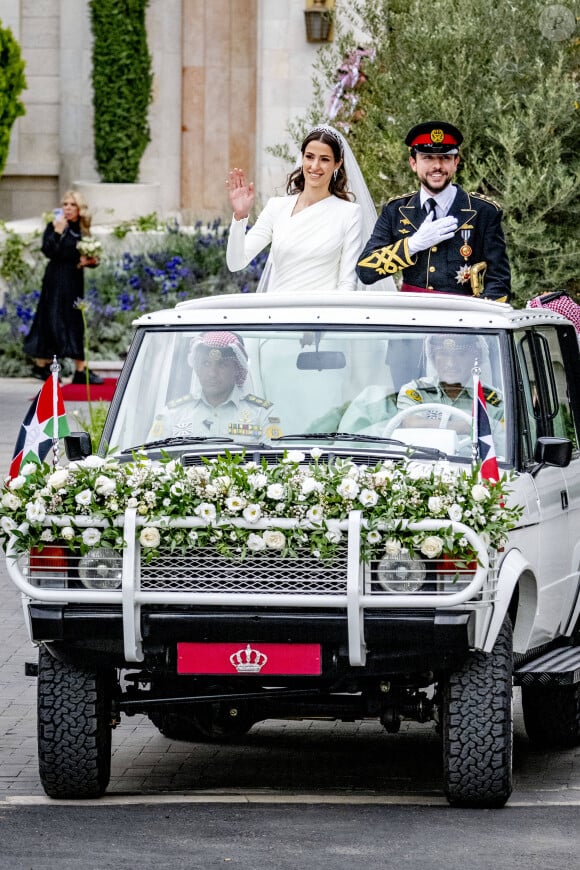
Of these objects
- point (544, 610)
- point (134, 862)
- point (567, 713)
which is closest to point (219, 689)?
point (134, 862)

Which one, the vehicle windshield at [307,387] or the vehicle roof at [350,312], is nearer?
the vehicle windshield at [307,387]

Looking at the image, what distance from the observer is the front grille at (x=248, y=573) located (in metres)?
5.97

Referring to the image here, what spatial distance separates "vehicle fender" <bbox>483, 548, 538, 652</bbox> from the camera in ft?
19.9

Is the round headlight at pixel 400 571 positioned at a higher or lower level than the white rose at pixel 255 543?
lower

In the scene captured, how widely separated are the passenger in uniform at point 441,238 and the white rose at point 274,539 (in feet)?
9.37

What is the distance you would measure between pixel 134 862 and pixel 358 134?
10051 mm

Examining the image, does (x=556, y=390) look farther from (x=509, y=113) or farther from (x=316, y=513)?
(x=509, y=113)

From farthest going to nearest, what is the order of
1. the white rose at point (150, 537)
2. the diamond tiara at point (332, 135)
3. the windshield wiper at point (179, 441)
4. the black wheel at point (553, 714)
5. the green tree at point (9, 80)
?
1. the green tree at point (9, 80)
2. the diamond tiara at point (332, 135)
3. the black wheel at point (553, 714)
4. the windshield wiper at point (179, 441)
5. the white rose at point (150, 537)

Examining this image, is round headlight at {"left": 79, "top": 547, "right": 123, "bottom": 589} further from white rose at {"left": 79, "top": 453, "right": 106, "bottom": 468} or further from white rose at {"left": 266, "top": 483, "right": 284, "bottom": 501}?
white rose at {"left": 266, "top": 483, "right": 284, "bottom": 501}

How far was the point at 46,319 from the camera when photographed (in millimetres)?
18516

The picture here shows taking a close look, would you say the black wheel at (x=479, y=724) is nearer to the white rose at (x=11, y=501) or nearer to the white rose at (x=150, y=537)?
the white rose at (x=150, y=537)

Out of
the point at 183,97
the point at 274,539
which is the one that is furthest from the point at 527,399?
the point at 183,97

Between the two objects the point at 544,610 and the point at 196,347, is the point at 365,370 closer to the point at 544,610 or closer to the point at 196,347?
the point at 196,347

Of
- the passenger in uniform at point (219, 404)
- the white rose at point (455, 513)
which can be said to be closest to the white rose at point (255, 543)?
the white rose at point (455, 513)
